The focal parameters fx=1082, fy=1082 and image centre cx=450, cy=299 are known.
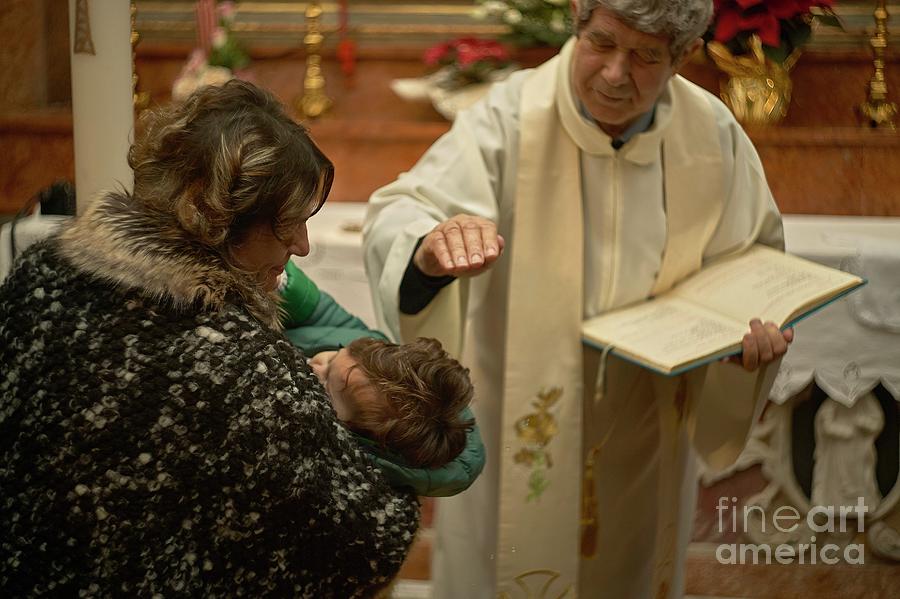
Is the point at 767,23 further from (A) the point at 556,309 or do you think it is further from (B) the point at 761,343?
(B) the point at 761,343

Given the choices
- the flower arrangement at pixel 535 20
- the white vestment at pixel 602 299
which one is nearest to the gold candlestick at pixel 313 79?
the flower arrangement at pixel 535 20

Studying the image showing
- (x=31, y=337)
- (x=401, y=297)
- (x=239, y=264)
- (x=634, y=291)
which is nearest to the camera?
(x=31, y=337)

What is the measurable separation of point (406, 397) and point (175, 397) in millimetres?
416

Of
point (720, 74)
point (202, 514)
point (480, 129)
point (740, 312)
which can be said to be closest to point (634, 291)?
point (740, 312)

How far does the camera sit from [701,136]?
8.71 feet

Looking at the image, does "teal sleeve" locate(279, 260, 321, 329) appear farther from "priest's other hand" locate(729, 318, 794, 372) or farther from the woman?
"priest's other hand" locate(729, 318, 794, 372)

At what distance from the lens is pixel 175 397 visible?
1416 millimetres

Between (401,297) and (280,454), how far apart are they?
2.92ft

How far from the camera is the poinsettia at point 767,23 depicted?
352cm

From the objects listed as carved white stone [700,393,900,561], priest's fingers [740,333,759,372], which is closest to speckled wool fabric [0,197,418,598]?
priest's fingers [740,333,759,372]

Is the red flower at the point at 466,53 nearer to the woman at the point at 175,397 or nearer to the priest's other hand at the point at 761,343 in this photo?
the priest's other hand at the point at 761,343

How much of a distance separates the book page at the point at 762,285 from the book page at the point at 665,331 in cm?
4

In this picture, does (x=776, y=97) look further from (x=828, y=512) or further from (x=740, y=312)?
(x=740, y=312)

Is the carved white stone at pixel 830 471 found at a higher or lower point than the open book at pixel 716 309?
lower
